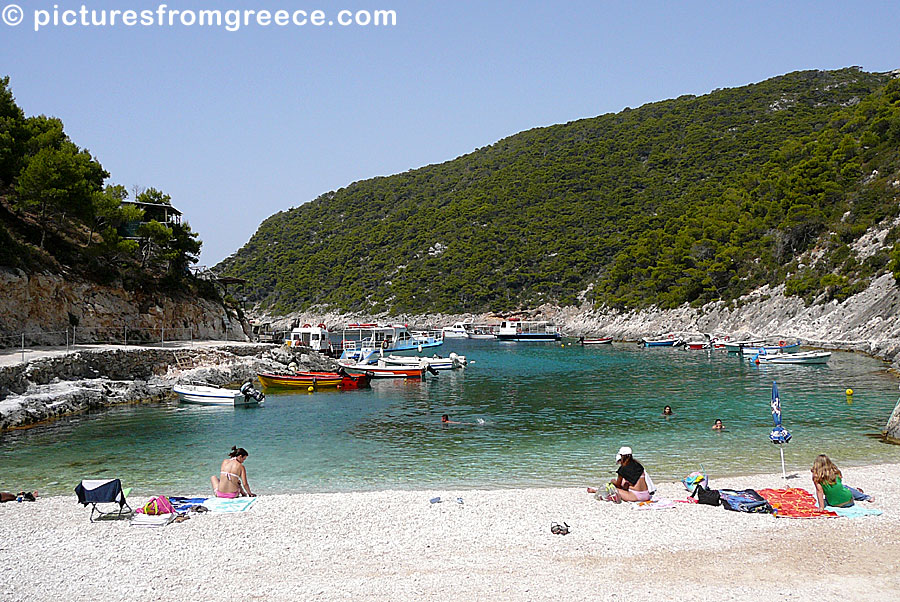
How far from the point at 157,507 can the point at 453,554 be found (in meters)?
5.30

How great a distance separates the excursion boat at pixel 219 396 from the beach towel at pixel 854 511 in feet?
78.3

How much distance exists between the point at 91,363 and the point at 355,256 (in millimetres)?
115910

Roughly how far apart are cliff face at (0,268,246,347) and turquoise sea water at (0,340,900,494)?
24.4 ft

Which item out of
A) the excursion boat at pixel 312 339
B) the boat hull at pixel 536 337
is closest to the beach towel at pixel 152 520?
the excursion boat at pixel 312 339

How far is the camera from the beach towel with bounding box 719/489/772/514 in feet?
35.7

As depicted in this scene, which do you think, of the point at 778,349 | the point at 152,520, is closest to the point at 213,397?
the point at 152,520

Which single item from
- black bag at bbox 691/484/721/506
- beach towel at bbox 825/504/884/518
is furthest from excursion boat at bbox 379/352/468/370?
beach towel at bbox 825/504/884/518

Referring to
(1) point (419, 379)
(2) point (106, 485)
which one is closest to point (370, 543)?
(2) point (106, 485)

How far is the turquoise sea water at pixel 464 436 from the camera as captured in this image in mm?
16094

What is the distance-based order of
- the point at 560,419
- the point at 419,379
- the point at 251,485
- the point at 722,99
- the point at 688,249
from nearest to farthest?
the point at 251,485
the point at 560,419
the point at 419,379
the point at 688,249
the point at 722,99

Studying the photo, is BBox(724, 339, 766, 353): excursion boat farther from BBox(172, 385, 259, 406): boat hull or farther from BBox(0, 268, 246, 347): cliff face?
BBox(172, 385, 259, 406): boat hull

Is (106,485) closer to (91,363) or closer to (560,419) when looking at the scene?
(560,419)

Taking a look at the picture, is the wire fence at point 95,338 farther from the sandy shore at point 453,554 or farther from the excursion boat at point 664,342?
the excursion boat at point 664,342

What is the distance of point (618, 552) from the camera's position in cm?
920
